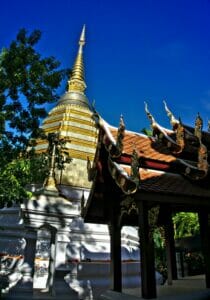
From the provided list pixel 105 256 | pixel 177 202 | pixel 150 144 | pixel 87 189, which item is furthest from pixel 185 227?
pixel 177 202

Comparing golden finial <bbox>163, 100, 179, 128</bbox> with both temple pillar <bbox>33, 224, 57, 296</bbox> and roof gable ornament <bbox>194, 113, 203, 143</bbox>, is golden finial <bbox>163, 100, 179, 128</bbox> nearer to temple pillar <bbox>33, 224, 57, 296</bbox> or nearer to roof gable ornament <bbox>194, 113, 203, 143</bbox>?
roof gable ornament <bbox>194, 113, 203, 143</bbox>

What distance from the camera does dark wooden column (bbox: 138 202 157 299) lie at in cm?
480

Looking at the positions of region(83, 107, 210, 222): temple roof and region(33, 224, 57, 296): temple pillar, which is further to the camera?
region(33, 224, 57, 296): temple pillar

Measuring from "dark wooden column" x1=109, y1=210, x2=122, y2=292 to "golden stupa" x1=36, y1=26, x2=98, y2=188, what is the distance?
24.4 ft

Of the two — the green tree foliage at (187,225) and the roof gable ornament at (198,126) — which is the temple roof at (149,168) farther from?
the green tree foliage at (187,225)

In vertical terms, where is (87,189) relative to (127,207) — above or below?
above

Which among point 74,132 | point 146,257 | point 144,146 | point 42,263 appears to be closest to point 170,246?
point 144,146

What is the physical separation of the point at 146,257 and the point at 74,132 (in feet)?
43.4

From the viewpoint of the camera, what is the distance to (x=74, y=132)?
17.6 meters

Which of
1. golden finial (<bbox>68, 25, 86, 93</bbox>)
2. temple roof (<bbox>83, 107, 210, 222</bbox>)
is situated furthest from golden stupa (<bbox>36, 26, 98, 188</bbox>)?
temple roof (<bbox>83, 107, 210, 222</bbox>)

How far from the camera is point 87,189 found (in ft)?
49.5

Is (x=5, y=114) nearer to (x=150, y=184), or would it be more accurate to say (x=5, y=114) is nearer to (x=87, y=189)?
(x=150, y=184)

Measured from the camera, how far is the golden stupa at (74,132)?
15.6m

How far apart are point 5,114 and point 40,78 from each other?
A: 55.7 inches
